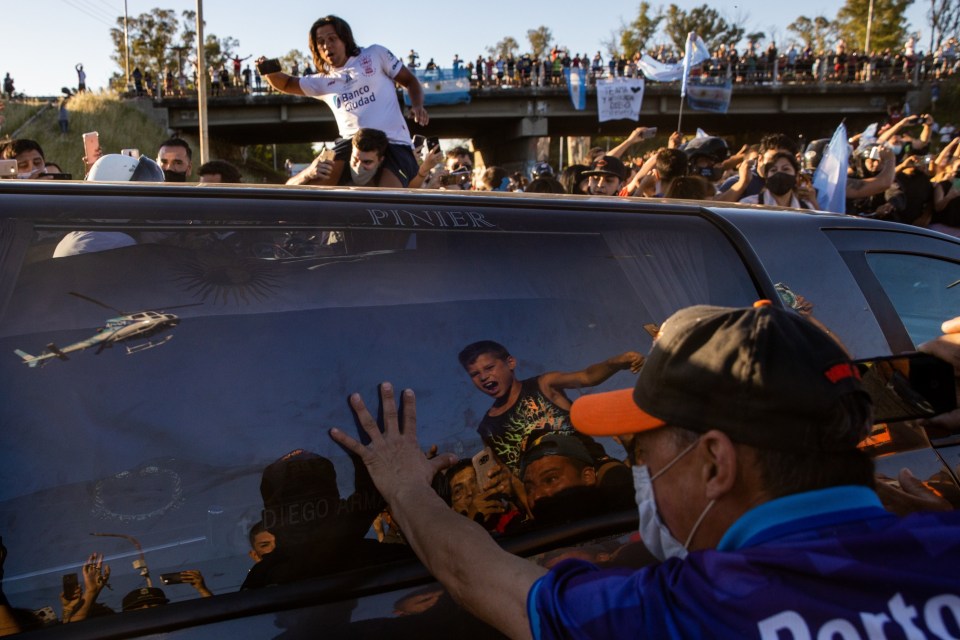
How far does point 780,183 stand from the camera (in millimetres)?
5383

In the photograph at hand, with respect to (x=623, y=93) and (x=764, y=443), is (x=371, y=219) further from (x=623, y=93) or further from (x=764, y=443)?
(x=623, y=93)

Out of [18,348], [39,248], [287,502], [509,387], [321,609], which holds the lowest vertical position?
[321,609]

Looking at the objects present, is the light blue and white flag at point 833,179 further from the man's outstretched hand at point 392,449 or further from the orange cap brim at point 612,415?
the man's outstretched hand at point 392,449

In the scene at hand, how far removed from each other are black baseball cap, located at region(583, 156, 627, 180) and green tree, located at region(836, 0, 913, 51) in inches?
2340

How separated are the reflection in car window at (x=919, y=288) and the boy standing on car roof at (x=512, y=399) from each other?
118 cm

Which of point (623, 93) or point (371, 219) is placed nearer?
point (371, 219)

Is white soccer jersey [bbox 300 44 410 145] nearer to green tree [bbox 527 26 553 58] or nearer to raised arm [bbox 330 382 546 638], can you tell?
raised arm [bbox 330 382 546 638]

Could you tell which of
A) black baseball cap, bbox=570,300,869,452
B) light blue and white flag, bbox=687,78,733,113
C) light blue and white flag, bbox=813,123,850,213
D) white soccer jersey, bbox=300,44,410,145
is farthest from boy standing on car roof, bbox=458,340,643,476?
light blue and white flag, bbox=687,78,733,113

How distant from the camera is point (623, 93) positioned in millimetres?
27891

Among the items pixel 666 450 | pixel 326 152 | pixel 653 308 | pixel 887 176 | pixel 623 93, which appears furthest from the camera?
pixel 623 93

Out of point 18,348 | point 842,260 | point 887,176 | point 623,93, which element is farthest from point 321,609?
point 623,93

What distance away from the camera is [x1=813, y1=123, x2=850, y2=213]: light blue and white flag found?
6.16m

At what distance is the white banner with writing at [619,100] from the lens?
2674 cm

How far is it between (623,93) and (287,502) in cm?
2802
